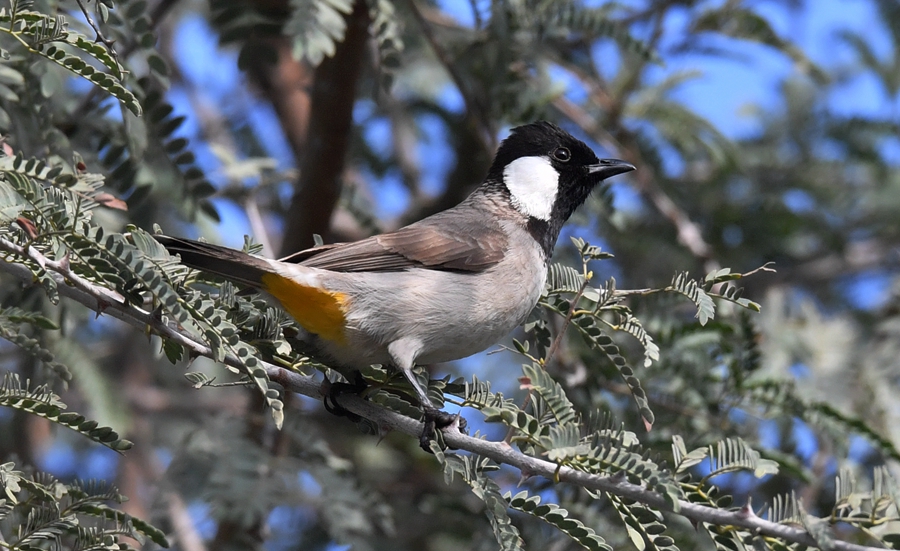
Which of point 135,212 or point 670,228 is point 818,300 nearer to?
point 670,228

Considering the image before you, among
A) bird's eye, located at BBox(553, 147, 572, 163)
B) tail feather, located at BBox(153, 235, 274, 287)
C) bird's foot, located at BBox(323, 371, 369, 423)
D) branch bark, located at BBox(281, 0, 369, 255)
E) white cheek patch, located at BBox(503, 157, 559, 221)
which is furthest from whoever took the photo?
branch bark, located at BBox(281, 0, 369, 255)

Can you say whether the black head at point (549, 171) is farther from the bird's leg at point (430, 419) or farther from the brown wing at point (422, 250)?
the bird's leg at point (430, 419)

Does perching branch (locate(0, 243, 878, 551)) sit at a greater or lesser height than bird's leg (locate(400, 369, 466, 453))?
greater

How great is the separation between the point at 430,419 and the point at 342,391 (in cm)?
37

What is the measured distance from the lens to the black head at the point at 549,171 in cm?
406

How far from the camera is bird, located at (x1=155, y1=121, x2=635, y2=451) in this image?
2969 millimetres

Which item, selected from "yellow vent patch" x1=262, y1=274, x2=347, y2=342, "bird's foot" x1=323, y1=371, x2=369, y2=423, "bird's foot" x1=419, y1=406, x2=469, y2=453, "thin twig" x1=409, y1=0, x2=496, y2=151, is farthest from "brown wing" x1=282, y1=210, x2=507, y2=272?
"thin twig" x1=409, y1=0, x2=496, y2=151

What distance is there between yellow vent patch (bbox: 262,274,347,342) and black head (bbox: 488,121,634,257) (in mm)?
1197

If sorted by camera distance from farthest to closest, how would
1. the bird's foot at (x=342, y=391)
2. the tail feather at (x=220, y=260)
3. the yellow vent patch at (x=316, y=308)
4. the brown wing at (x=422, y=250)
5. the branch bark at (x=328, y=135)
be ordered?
the branch bark at (x=328, y=135) → the brown wing at (x=422, y=250) → the yellow vent patch at (x=316, y=308) → the bird's foot at (x=342, y=391) → the tail feather at (x=220, y=260)

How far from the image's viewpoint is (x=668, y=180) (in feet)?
17.1

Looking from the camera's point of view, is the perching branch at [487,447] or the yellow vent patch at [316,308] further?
the yellow vent patch at [316,308]

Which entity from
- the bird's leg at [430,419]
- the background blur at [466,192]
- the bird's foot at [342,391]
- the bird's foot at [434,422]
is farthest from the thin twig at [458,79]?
the bird's foot at [434,422]

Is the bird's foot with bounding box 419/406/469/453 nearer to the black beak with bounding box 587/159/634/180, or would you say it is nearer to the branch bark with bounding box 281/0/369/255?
the black beak with bounding box 587/159/634/180

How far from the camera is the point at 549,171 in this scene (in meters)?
4.16
